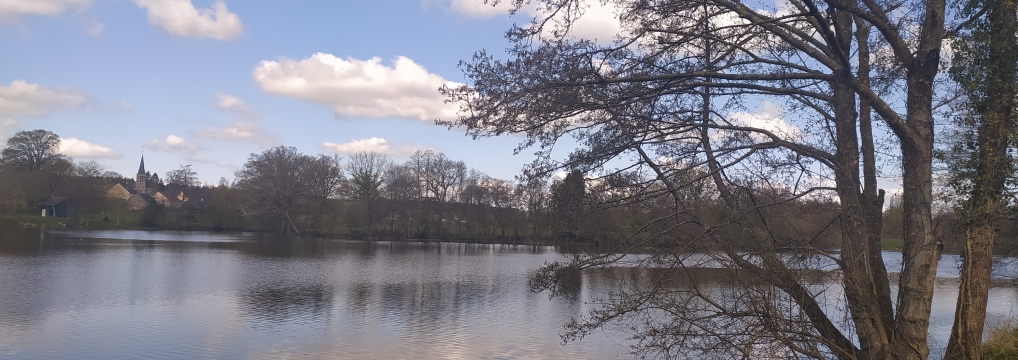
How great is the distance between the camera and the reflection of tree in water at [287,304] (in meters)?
15.8

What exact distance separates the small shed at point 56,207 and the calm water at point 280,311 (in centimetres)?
4127

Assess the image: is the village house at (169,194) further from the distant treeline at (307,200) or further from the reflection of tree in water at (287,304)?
the reflection of tree in water at (287,304)

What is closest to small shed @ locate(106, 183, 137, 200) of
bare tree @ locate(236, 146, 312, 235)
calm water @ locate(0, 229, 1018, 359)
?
bare tree @ locate(236, 146, 312, 235)

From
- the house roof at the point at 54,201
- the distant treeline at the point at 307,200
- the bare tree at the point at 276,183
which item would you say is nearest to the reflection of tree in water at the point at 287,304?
the distant treeline at the point at 307,200

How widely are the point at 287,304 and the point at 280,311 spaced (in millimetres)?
1108

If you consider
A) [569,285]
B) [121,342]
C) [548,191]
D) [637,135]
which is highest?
[637,135]

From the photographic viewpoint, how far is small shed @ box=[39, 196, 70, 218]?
6444 cm

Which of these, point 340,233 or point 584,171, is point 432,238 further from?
point 584,171

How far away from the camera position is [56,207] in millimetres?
65750

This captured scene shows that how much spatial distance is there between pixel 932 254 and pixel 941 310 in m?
15.8

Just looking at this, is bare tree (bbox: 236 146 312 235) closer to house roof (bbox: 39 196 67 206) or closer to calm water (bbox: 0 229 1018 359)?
house roof (bbox: 39 196 67 206)

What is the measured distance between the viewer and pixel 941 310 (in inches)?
761

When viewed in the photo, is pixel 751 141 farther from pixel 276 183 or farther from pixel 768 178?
pixel 276 183

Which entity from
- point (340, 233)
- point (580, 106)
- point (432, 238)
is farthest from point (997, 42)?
point (340, 233)
